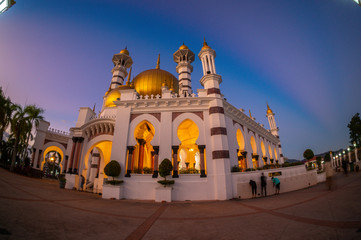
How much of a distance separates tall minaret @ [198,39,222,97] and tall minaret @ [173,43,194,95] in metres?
8.36

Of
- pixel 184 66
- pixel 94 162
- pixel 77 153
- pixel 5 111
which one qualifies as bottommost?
pixel 94 162

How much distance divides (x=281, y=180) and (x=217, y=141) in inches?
294

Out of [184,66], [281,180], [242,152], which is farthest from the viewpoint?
[184,66]

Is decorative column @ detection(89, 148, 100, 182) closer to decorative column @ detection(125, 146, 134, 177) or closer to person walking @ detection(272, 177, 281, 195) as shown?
decorative column @ detection(125, 146, 134, 177)

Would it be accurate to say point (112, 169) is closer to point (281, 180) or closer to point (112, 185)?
point (112, 185)

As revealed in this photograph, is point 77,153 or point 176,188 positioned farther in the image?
point 77,153

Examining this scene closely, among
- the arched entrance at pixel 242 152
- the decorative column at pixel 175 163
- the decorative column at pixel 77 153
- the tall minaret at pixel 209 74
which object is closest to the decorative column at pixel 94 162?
the decorative column at pixel 77 153

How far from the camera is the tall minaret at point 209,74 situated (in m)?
15.3

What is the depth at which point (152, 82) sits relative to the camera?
2436 cm

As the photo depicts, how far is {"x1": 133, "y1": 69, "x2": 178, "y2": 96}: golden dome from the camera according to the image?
78.2ft

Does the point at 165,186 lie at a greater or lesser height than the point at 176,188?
greater

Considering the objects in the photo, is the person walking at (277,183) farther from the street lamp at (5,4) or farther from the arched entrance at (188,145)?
the street lamp at (5,4)

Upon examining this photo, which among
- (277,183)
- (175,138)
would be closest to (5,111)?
(175,138)

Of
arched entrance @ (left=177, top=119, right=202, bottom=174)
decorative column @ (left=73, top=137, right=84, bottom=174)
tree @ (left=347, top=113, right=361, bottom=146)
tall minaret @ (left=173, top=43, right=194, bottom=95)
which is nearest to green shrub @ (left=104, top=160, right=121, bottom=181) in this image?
arched entrance @ (left=177, top=119, right=202, bottom=174)
